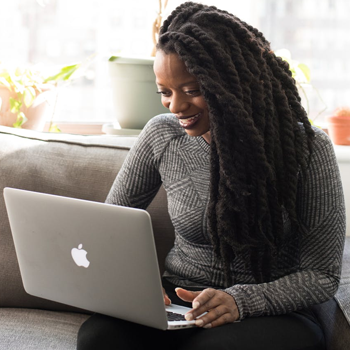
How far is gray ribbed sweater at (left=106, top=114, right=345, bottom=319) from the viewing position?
1132mm

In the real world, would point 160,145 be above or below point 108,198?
above

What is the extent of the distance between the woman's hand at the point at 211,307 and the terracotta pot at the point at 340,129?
915 mm

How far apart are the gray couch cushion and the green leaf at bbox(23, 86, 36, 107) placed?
654 millimetres

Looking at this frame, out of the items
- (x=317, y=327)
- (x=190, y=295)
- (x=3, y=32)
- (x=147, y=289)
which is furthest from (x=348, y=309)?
(x=3, y=32)

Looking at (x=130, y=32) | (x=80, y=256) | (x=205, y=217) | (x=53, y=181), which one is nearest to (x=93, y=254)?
(x=80, y=256)

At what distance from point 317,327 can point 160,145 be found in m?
0.56

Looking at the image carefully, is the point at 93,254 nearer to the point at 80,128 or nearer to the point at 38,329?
the point at 38,329

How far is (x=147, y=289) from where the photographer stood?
947mm

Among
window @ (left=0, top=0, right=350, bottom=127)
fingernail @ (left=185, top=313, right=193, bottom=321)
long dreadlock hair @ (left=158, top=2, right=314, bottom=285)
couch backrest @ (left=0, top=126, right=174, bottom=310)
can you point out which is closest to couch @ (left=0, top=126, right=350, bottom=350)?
couch backrest @ (left=0, top=126, right=174, bottom=310)

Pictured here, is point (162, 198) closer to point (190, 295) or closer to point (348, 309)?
point (190, 295)

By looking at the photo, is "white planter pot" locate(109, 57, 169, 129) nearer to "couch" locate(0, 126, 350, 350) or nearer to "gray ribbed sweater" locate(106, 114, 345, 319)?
"couch" locate(0, 126, 350, 350)

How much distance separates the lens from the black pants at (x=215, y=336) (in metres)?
1.01

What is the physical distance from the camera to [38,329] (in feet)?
4.10

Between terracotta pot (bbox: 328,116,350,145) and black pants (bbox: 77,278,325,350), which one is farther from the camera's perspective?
terracotta pot (bbox: 328,116,350,145)
